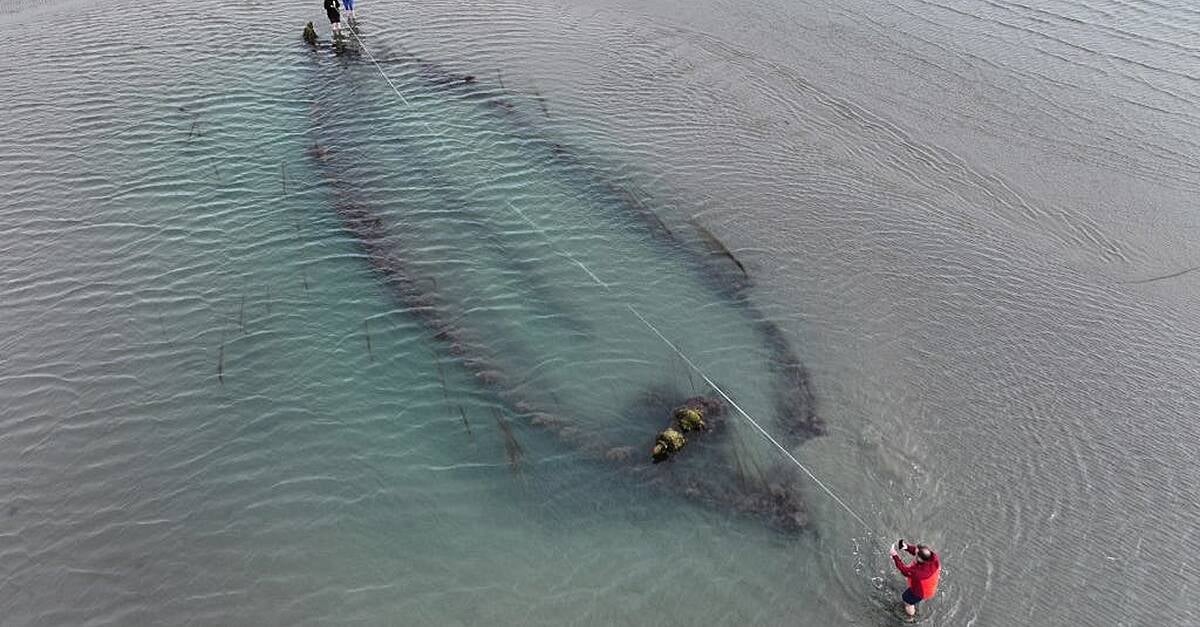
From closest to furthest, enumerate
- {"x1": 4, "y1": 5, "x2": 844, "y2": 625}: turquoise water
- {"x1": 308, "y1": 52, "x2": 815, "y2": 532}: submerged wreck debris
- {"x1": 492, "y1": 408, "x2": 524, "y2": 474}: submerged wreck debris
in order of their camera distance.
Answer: {"x1": 4, "y1": 5, "x2": 844, "y2": 625}: turquoise water, {"x1": 308, "y1": 52, "x2": 815, "y2": 532}: submerged wreck debris, {"x1": 492, "y1": 408, "x2": 524, "y2": 474}: submerged wreck debris

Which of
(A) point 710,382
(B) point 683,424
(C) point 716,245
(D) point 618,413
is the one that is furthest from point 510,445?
(C) point 716,245

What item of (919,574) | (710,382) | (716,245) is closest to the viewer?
(919,574)

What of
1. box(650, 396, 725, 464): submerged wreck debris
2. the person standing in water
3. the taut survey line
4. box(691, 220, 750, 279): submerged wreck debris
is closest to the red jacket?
the taut survey line

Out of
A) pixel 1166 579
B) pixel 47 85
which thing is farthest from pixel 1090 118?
pixel 47 85

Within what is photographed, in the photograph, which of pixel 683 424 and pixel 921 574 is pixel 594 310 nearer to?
pixel 683 424

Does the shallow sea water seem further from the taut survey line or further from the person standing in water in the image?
the person standing in water

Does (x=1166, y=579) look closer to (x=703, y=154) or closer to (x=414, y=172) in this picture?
(x=703, y=154)
